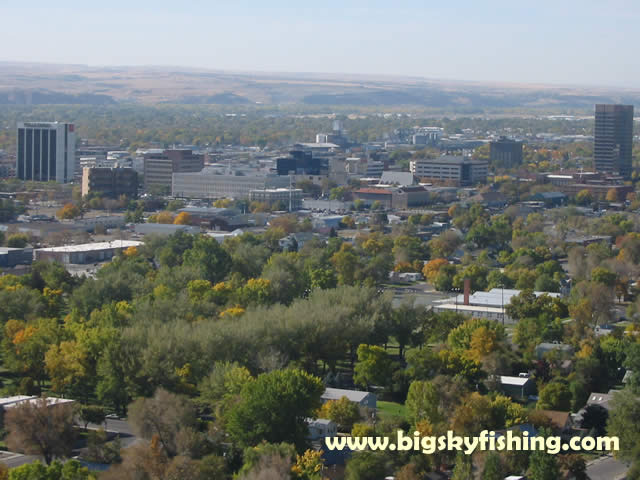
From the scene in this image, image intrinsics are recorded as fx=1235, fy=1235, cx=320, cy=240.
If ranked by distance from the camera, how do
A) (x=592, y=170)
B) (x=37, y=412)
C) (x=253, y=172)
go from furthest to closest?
(x=592, y=170), (x=253, y=172), (x=37, y=412)

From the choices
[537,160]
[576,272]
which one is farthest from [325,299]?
[537,160]

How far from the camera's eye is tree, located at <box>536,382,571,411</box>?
1652cm

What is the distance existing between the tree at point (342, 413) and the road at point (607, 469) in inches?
113

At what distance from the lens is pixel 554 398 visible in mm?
16516

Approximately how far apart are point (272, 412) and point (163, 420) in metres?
1.23

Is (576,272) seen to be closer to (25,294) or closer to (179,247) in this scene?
(179,247)

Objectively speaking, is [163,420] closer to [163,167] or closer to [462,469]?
[462,469]

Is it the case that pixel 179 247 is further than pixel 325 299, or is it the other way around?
pixel 179 247

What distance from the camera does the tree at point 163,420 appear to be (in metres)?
13.8

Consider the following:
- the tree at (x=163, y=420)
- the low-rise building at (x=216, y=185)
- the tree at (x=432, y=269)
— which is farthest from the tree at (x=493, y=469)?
the low-rise building at (x=216, y=185)

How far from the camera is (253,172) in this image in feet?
186

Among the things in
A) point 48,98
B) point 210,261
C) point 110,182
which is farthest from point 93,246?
point 48,98

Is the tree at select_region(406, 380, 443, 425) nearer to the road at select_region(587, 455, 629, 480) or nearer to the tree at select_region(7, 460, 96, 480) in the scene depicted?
the road at select_region(587, 455, 629, 480)

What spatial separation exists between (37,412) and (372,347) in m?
5.38
